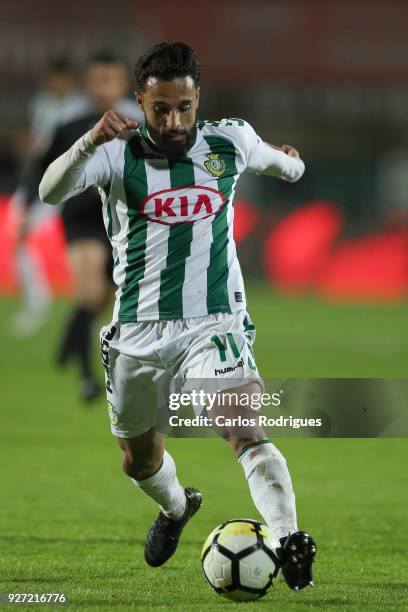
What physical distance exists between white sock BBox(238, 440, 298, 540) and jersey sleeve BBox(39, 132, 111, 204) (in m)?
1.08

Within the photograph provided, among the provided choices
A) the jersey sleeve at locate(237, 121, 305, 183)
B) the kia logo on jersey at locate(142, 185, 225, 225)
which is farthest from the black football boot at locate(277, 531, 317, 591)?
the jersey sleeve at locate(237, 121, 305, 183)

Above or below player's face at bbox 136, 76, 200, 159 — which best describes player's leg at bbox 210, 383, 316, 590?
below

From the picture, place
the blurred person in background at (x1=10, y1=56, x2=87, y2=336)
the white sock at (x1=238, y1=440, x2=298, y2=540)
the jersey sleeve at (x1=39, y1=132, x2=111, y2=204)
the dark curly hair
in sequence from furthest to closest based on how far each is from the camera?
1. the blurred person in background at (x1=10, y1=56, x2=87, y2=336)
2. the dark curly hair
3. the jersey sleeve at (x1=39, y1=132, x2=111, y2=204)
4. the white sock at (x1=238, y1=440, x2=298, y2=540)

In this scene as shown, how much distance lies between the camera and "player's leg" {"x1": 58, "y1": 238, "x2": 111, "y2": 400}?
9.66 metres

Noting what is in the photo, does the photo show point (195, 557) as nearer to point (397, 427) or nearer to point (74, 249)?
point (397, 427)

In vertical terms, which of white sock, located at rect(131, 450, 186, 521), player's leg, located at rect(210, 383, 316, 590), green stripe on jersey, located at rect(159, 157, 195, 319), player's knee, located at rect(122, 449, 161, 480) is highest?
green stripe on jersey, located at rect(159, 157, 195, 319)

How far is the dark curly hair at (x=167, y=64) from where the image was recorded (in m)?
4.48

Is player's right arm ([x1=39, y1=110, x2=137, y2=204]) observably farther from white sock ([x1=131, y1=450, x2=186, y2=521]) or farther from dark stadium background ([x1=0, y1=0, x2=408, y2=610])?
dark stadium background ([x1=0, y1=0, x2=408, y2=610])

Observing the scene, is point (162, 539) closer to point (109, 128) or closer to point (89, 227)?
point (109, 128)

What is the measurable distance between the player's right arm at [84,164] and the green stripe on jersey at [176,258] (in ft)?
0.86

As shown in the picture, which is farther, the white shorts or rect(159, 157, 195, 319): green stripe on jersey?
rect(159, 157, 195, 319): green stripe on jersey

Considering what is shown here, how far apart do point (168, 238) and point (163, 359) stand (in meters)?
0.43

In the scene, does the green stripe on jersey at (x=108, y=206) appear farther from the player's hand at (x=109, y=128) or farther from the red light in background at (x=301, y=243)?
the red light in background at (x=301, y=243)

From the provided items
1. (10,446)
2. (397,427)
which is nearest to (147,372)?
(397,427)
